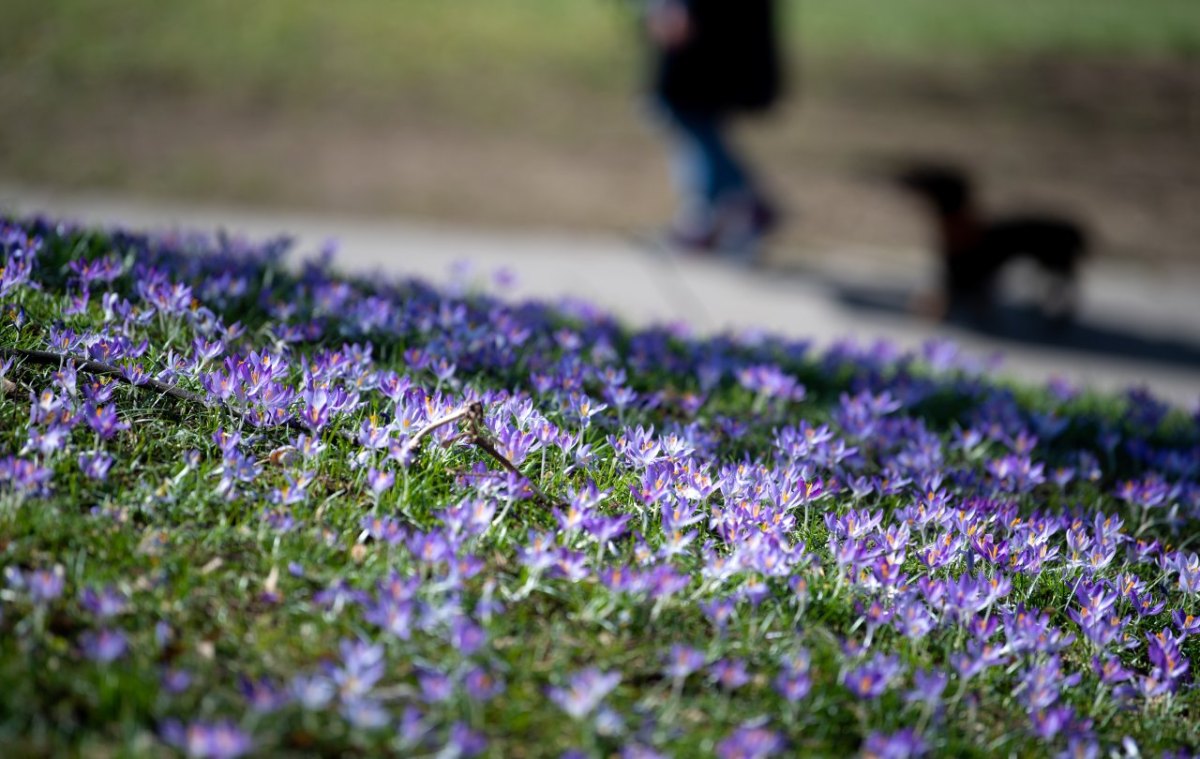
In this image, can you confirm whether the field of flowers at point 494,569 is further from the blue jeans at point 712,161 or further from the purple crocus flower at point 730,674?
the blue jeans at point 712,161

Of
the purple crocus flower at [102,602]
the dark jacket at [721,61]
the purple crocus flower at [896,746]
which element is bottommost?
the purple crocus flower at [896,746]

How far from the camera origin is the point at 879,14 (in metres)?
18.9

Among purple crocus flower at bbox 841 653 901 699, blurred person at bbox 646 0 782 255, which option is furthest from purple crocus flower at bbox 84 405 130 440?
→ blurred person at bbox 646 0 782 255

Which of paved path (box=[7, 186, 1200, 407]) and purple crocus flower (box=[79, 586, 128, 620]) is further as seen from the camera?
paved path (box=[7, 186, 1200, 407])

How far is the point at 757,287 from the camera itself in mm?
7449

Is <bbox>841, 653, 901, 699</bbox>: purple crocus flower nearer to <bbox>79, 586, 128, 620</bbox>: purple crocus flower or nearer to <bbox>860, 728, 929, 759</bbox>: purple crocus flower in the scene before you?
<bbox>860, 728, 929, 759</bbox>: purple crocus flower

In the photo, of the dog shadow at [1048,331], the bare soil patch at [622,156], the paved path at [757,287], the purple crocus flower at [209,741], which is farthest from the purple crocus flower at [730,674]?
the bare soil patch at [622,156]

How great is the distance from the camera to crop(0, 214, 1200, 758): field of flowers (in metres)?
1.76

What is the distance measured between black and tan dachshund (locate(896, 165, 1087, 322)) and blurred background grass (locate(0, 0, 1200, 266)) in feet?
8.32

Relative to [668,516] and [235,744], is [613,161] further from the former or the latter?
[235,744]

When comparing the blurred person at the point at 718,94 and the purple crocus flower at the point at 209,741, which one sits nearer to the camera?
the purple crocus flower at the point at 209,741

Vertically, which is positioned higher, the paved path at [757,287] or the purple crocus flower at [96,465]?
the purple crocus flower at [96,465]

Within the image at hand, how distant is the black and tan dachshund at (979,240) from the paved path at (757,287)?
0.37m

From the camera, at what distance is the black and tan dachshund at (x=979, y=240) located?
646 cm
